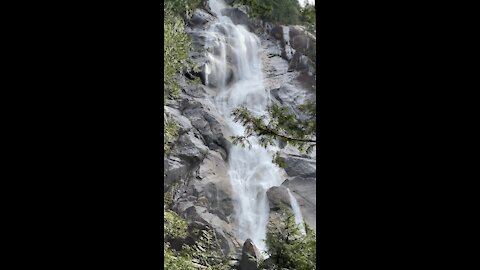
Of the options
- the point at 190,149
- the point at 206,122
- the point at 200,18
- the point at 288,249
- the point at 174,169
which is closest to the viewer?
the point at 288,249

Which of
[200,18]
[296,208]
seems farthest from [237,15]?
[296,208]

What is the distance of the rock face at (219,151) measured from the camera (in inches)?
257

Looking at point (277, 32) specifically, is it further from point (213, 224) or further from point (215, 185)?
point (213, 224)

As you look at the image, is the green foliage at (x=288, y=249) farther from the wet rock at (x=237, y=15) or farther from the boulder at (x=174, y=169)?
the wet rock at (x=237, y=15)

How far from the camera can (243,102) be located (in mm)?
8000

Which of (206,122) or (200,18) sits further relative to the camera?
(200,18)

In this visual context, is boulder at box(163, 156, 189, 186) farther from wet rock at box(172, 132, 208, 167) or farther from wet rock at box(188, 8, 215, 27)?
wet rock at box(188, 8, 215, 27)

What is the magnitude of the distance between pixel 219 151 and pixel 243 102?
1.07 meters

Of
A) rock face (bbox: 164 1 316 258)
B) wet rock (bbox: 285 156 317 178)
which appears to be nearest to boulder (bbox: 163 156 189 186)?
rock face (bbox: 164 1 316 258)

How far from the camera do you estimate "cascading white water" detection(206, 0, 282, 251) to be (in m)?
6.97

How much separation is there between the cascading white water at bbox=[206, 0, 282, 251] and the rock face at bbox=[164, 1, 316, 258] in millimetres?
130
